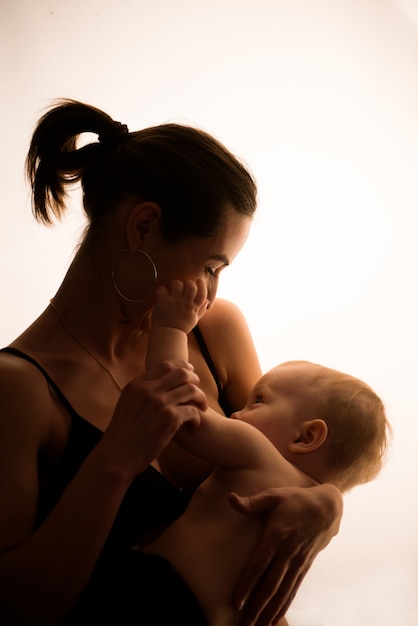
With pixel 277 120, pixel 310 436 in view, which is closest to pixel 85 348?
pixel 310 436

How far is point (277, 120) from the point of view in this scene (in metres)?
2.01

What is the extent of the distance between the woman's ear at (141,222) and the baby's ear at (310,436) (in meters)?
0.45

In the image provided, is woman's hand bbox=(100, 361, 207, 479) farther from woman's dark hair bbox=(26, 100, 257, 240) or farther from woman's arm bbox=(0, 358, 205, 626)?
woman's dark hair bbox=(26, 100, 257, 240)

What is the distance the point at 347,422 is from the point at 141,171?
598 mm

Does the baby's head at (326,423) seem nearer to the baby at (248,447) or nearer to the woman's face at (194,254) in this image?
the baby at (248,447)

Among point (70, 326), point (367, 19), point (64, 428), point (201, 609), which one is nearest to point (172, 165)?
point (70, 326)

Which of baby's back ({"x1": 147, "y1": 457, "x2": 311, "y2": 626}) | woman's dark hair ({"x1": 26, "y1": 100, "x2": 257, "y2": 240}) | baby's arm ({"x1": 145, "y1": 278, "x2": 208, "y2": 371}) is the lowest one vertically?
baby's back ({"x1": 147, "y1": 457, "x2": 311, "y2": 626})

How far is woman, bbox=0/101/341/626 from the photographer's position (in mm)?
1083

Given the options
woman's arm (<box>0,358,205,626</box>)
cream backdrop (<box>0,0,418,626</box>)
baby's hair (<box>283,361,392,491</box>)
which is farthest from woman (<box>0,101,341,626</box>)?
cream backdrop (<box>0,0,418,626</box>)

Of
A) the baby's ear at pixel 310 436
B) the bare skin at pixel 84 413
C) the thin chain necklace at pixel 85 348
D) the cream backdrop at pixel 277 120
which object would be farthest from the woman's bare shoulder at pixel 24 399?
the cream backdrop at pixel 277 120

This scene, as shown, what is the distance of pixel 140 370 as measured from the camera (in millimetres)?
1479

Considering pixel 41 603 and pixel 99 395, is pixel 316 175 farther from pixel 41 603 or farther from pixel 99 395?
pixel 41 603

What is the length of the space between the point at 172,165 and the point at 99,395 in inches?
17.4

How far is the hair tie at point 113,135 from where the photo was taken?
4.56 feet
